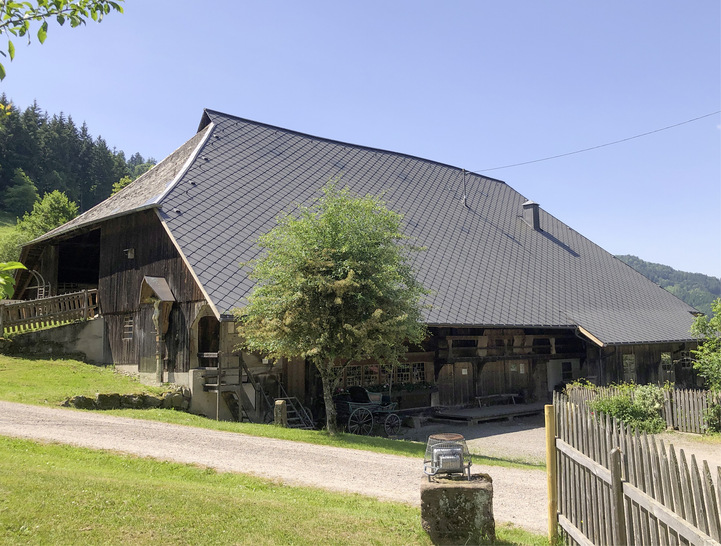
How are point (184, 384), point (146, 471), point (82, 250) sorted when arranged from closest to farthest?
point (146, 471)
point (184, 384)
point (82, 250)

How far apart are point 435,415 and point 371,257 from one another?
852 cm

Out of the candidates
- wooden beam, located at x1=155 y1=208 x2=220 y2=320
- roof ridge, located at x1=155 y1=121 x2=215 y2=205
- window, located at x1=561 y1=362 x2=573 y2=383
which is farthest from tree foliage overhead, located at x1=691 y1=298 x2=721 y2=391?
roof ridge, located at x1=155 y1=121 x2=215 y2=205

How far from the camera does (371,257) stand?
1480 centimetres

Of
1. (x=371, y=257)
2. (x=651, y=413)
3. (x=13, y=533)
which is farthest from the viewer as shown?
(x=651, y=413)

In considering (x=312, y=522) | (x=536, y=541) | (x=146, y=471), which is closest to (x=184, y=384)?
(x=146, y=471)

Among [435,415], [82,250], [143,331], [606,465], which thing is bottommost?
[435,415]

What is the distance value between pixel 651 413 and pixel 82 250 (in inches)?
982

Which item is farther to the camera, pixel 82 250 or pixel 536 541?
pixel 82 250

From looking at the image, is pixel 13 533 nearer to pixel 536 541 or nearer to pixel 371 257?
pixel 536 541

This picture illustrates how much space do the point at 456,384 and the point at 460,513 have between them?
15.8 meters

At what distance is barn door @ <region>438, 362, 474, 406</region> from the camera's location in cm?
2169

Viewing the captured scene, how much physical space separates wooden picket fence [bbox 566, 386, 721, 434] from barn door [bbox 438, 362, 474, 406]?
4322 millimetres

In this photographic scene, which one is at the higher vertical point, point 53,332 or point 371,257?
point 371,257

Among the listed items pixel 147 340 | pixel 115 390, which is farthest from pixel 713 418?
pixel 147 340
